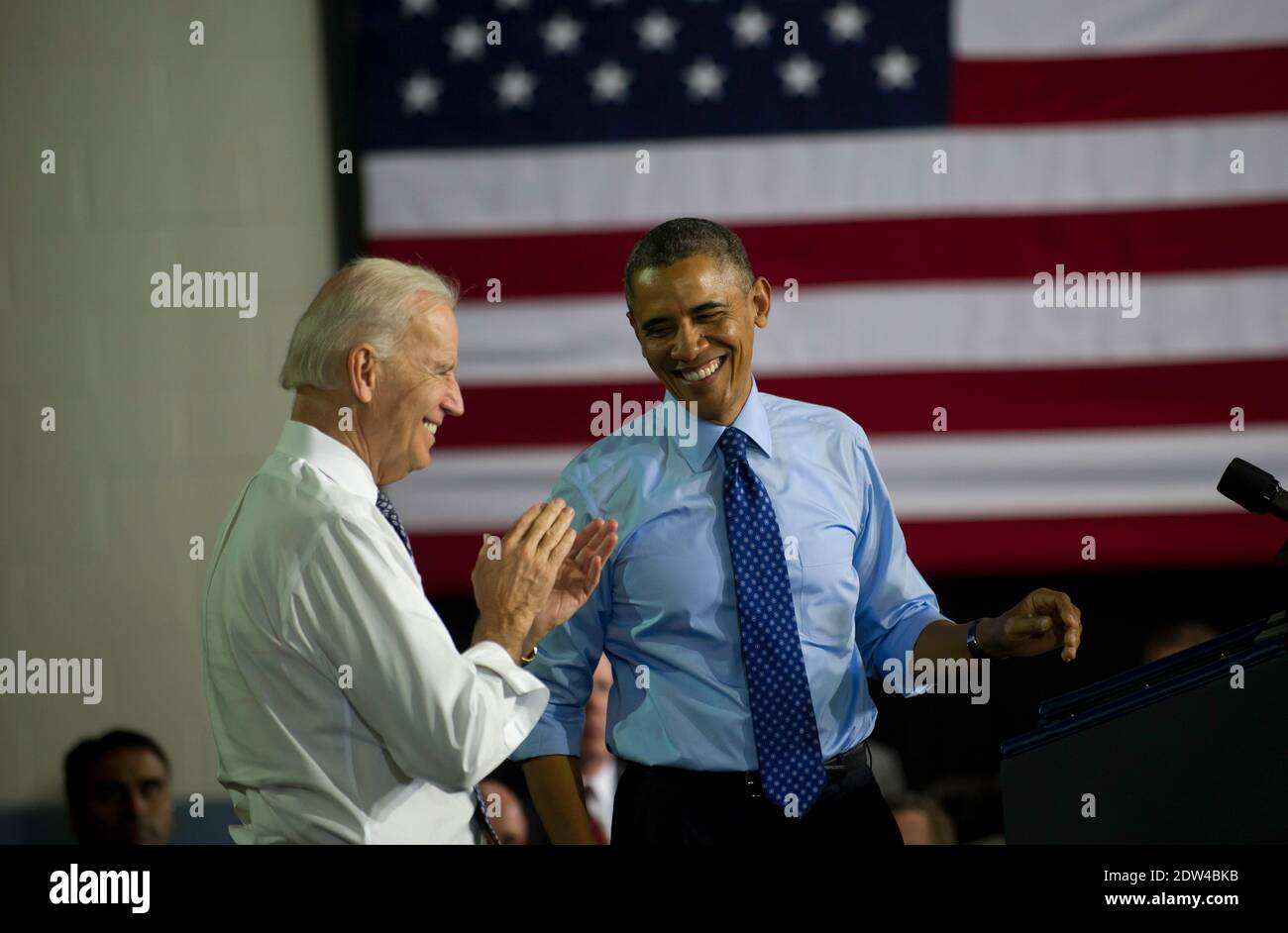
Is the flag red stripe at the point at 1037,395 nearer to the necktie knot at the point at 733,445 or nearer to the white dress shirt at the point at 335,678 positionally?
the necktie knot at the point at 733,445

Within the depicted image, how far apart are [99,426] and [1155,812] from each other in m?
2.66

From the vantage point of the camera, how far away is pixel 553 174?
10.5 feet

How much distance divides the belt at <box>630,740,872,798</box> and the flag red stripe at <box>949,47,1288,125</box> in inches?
69.3

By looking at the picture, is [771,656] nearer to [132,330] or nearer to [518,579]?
[518,579]

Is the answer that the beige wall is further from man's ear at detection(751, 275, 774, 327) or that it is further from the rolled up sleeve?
the rolled up sleeve

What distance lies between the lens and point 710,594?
2.01 metres

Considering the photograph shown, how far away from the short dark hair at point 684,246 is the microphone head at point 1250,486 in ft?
2.53

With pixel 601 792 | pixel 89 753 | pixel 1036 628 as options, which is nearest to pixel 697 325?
pixel 1036 628

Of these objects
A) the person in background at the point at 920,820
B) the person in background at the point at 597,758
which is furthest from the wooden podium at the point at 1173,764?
the person in background at the point at 597,758

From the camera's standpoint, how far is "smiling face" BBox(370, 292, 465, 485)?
1.70 meters
